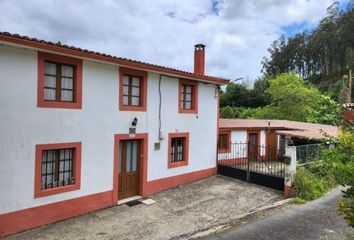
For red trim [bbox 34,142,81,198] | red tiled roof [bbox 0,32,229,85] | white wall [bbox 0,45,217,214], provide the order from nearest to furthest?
1. red tiled roof [bbox 0,32,229,85]
2. white wall [bbox 0,45,217,214]
3. red trim [bbox 34,142,81,198]

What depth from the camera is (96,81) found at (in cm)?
1087

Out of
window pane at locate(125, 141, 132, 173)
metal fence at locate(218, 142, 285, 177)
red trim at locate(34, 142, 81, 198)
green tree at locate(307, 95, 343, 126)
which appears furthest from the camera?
metal fence at locate(218, 142, 285, 177)

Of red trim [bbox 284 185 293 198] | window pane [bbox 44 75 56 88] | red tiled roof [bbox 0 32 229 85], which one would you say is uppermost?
red tiled roof [bbox 0 32 229 85]

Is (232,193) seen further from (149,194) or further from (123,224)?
(123,224)

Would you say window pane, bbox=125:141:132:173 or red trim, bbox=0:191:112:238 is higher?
window pane, bbox=125:141:132:173

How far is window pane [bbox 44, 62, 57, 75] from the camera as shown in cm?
961

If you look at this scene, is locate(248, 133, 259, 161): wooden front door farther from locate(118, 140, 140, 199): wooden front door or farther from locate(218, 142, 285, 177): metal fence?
locate(118, 140, 140, 199): wooden front door

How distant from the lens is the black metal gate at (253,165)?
13859mm

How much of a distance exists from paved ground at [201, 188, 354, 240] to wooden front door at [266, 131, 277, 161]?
864cm

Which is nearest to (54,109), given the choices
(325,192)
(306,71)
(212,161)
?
(212,161)

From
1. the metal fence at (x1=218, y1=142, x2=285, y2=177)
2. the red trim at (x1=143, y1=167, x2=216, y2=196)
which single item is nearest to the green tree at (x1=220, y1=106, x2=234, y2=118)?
the metal fence at (x1=218, y1=142, x2=285, y2=177)

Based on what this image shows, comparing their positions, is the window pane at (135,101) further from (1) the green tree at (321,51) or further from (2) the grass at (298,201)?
(1) the green tree at (321,51)

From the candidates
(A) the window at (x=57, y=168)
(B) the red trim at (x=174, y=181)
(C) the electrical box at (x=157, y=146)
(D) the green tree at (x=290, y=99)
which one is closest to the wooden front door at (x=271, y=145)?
(B) the red trim at (x=174, y=181)

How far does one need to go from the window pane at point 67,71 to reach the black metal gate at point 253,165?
8.69 meters
